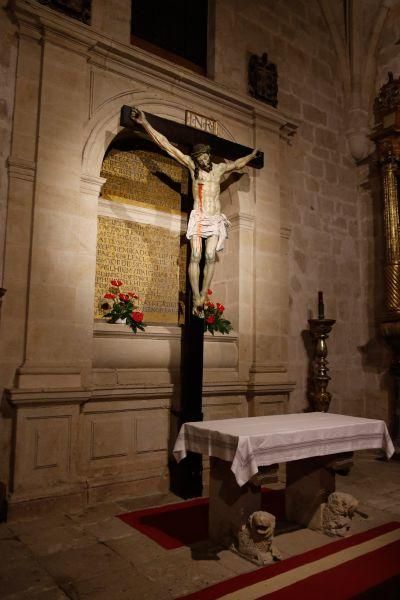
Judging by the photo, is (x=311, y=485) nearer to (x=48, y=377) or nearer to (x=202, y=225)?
(x=48, y=377)

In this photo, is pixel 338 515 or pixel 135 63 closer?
pixel 338 515

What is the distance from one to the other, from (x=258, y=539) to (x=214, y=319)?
9.34 ft

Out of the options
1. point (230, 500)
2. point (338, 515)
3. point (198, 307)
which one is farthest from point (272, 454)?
→ point (198, 307)

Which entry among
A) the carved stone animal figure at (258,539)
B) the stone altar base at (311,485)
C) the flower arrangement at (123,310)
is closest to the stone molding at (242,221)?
the flower arrangement at (123,310)

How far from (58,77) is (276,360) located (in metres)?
4.04

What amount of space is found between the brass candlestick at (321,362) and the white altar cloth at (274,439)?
246 centimetres

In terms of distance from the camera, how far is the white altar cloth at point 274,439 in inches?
125

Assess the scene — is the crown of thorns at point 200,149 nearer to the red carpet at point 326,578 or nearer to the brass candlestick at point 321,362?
the brass candlestick at point 321,362

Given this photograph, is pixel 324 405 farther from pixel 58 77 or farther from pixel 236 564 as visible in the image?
pixel 58 77

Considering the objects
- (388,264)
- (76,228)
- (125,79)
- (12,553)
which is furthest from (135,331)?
(388,264)

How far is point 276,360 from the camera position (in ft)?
20.3

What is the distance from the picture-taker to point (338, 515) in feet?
12.1

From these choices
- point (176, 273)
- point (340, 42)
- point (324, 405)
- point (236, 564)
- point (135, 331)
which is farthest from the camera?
point (340, 42)

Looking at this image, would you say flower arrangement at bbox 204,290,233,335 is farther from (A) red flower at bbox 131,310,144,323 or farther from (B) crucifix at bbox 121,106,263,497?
(A) red flower at bbox 131,310,144,323
